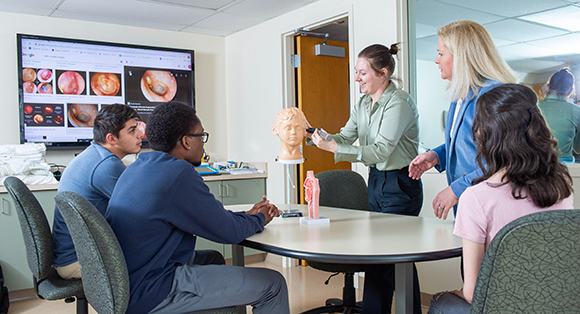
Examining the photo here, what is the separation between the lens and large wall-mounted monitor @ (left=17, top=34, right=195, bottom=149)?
421cm

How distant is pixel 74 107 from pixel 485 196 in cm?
402

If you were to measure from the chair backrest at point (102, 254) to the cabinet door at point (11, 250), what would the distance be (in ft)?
7.96

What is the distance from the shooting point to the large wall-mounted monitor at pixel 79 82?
421 cm

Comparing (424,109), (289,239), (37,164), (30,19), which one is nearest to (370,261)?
(289,239)

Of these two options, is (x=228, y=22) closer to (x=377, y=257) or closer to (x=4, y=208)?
(x=4, y=208)

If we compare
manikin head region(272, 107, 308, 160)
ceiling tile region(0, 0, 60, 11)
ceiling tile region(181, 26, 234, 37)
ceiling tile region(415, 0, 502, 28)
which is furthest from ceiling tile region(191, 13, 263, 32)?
manikin head region(272, 107, 308, 160)

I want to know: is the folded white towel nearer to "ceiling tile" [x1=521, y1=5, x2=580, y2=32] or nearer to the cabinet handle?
the cabinet handle

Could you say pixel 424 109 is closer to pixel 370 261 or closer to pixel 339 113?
pixel 339 113

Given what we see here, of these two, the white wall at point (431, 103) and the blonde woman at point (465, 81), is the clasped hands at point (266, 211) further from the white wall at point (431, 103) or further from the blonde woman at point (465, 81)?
the white wall at point (431, 103)

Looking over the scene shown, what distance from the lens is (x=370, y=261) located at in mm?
1531

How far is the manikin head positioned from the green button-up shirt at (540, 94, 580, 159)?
1.45 m

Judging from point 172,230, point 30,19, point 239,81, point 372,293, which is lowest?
point 372,293

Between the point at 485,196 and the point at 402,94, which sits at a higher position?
the point at 402,94

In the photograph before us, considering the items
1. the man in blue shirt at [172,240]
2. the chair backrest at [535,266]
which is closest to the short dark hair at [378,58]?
the man in blue shirt at [172,240]
